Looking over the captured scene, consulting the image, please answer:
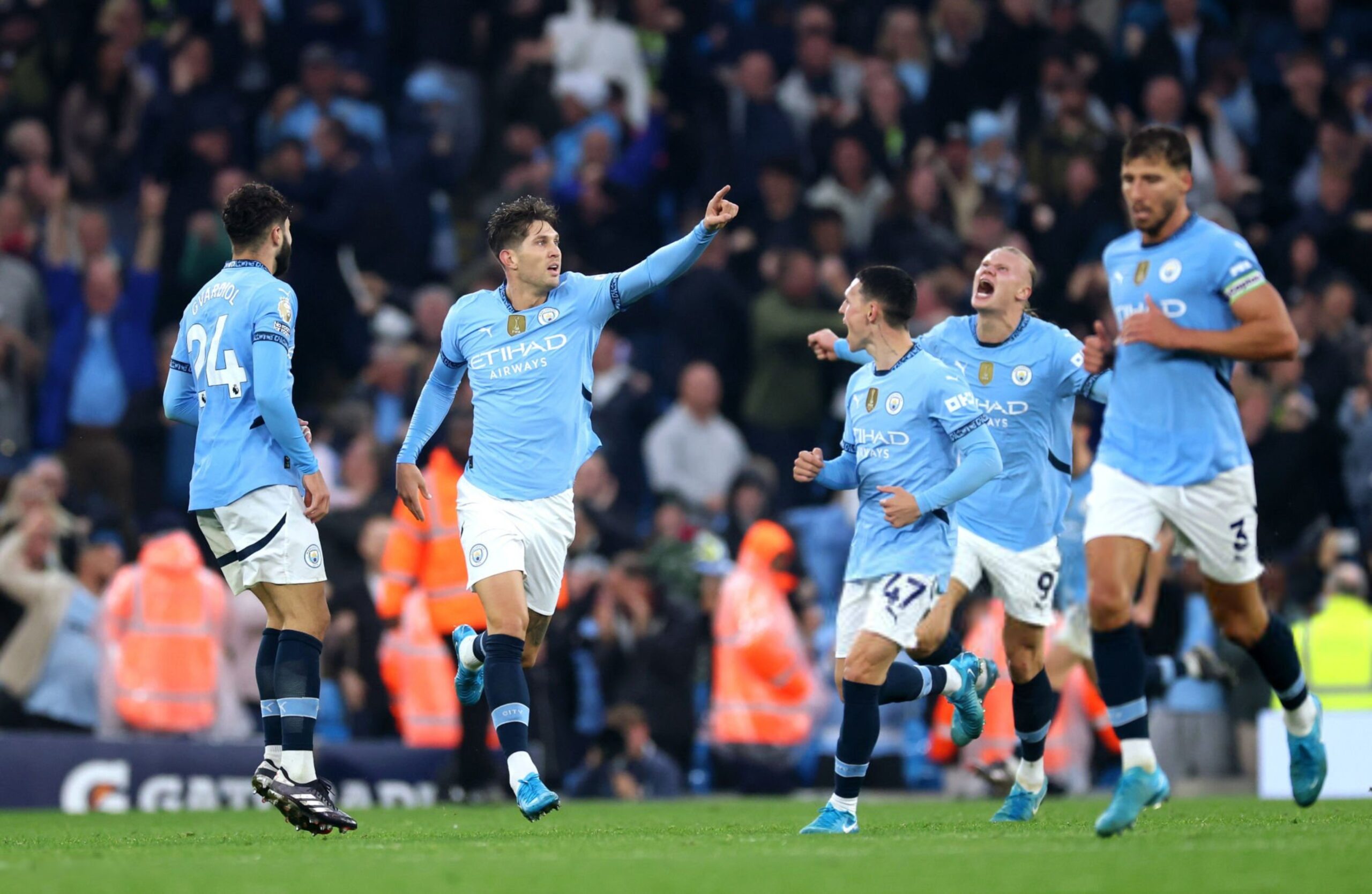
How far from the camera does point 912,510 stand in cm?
920

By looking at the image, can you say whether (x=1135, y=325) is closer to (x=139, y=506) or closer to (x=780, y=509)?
(x=780, y=509)

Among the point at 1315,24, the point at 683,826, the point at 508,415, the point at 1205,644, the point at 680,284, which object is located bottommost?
the point at 683,826

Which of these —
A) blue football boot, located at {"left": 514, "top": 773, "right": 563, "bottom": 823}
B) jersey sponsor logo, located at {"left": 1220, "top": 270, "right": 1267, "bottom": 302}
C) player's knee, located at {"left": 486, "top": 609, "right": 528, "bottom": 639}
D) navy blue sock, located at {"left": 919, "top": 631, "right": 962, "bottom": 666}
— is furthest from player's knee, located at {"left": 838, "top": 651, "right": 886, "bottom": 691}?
jersey sponsor logo, located at {"left": 1220, "top": 270, "right": 1267, "bottom": 302}

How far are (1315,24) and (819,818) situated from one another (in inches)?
511

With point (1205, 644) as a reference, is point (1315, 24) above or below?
above

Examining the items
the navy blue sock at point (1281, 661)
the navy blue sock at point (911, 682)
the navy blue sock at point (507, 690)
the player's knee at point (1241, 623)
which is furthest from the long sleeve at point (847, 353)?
the navy blue sock at point (1281, 661)

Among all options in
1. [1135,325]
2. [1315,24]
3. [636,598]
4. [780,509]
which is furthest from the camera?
[1315,24]

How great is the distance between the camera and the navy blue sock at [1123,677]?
27.2 ft

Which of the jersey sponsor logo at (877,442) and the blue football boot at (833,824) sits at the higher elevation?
the jersey sponsor logo at (877,442)

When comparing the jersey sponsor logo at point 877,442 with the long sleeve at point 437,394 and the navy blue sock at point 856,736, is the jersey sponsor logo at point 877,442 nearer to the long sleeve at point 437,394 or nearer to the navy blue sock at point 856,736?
the navy blue sock at point 856,736

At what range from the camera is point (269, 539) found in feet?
30.6

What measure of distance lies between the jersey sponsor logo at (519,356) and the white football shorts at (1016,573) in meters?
2.27

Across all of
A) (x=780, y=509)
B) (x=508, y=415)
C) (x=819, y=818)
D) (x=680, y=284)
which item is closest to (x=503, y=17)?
(x=680, y=284)

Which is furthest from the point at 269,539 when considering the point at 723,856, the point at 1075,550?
the point at 1075,550
